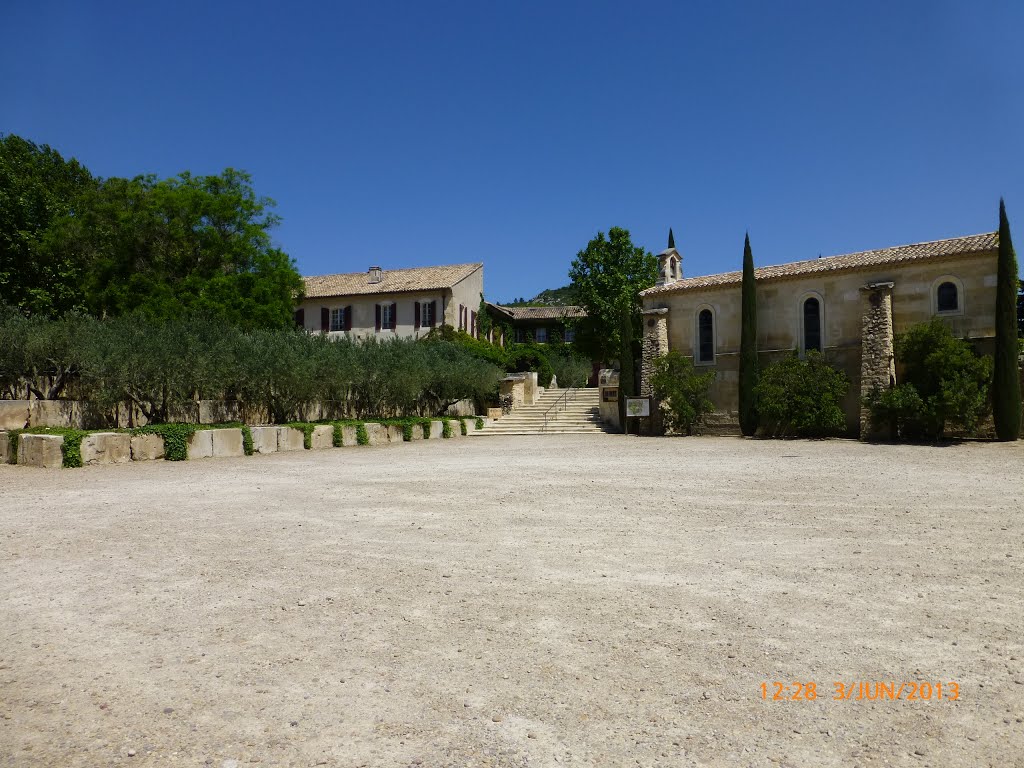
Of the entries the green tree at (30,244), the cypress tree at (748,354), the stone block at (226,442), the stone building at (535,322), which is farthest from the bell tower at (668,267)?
the green tree at (30,244)

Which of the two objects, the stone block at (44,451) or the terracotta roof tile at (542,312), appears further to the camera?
the terracotta roof tile at (542,312)

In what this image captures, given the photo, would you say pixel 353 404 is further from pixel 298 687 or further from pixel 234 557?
pixel 298 687

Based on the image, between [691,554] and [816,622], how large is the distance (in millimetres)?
1770

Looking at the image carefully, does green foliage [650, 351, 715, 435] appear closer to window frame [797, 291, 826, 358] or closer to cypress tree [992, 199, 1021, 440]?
window frame [797, 291, 826, 358]

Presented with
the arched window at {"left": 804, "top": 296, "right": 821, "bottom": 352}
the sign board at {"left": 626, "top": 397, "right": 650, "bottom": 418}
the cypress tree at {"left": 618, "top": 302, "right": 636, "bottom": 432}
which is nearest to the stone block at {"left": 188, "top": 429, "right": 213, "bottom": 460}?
the sign board at {"left": 626, "top": 397, "right": 650, "bottom": 418}

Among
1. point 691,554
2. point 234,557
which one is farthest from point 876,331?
point 234,557

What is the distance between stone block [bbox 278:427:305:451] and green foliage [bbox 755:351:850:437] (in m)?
16.6

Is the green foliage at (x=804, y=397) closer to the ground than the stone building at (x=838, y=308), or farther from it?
closer to the ground

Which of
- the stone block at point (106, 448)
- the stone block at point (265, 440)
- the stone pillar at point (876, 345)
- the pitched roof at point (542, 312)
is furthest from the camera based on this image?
the pitched roof at point (542, 312)

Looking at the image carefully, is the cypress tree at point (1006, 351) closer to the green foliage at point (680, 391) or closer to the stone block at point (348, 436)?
the green foliage at point (680, 391)

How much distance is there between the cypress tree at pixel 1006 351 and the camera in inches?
815

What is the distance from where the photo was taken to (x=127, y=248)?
29.4 meters

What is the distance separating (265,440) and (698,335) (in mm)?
19137

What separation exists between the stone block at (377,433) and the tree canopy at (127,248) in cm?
A: 1106
